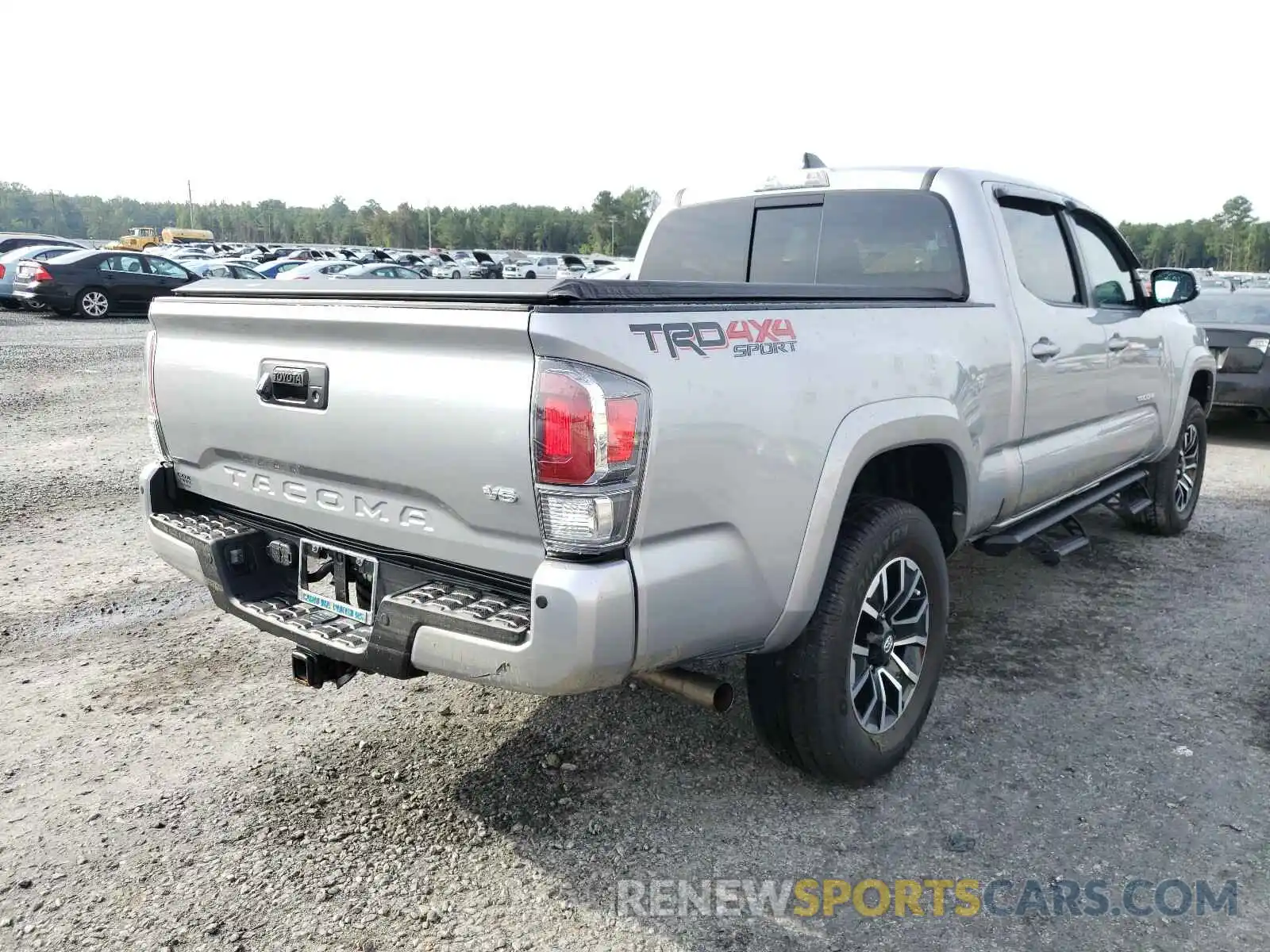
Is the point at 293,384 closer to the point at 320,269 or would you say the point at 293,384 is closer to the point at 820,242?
the point at 820,242

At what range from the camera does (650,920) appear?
2594 millimetres

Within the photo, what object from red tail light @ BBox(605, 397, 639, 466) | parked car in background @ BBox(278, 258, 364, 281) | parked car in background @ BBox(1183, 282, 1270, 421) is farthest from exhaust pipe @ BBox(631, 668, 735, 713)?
parked car in background @ BBox(278, 258, 364, 281)

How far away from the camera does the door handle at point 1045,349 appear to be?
404cm

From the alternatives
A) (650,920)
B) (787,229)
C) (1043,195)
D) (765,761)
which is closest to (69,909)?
(650,920)

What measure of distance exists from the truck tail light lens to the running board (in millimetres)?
2307

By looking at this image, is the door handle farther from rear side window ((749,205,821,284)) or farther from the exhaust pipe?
the exhaust pipe

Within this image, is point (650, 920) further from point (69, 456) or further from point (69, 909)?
point (69, 456)

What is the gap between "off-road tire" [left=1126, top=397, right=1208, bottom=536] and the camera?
6.06 m

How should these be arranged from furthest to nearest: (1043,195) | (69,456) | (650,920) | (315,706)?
(69,456), (1043,195), (315,706), (650,920)

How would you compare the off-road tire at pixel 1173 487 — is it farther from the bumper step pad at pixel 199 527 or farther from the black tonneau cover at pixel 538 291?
the bumper step pad at pixel 199 527

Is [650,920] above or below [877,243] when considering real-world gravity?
below

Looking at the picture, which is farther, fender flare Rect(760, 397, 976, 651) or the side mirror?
the side mirror

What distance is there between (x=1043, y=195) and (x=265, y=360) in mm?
3493

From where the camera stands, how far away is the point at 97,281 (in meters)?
19.9
